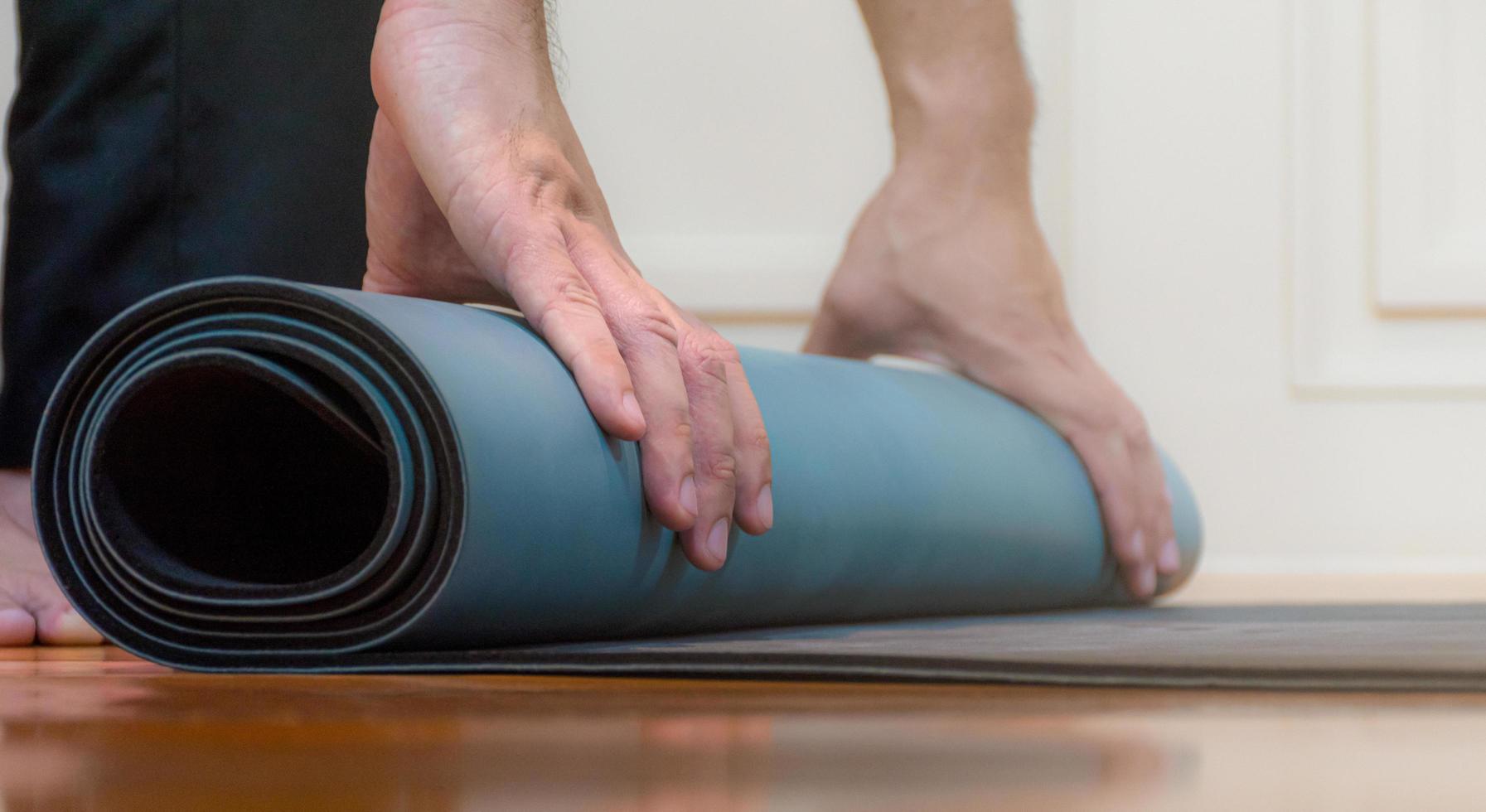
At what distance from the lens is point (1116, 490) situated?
1242 mm

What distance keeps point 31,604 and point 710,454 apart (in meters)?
0.63

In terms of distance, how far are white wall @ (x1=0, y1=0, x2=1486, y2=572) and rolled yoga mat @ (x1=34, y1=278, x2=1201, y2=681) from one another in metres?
1.37

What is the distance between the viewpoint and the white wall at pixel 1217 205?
215 centimetres

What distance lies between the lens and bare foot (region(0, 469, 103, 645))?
1026 millimetres

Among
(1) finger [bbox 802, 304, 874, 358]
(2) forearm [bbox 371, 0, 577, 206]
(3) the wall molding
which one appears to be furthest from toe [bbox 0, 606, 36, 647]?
(3) the wall molding

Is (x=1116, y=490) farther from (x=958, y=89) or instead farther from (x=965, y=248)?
(x=958, y=89)

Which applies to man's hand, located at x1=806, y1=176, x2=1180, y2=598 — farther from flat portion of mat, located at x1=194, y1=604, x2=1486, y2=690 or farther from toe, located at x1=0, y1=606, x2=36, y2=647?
toe, located at x1=0, y1=606, x2=36, y2=647

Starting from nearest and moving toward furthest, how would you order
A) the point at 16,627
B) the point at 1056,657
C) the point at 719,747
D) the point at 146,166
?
the point at 719,747 → the point at 1056,657 → the point at 16,627 → the point at 146,166

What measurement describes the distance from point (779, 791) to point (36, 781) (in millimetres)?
187

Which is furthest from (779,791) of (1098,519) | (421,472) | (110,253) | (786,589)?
(110,253)

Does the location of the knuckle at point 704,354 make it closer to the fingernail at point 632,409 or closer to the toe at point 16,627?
the fingernail at point 632,409

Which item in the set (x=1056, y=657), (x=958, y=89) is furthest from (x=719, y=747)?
(x=958, y=89)

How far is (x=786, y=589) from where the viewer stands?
804 millimetres

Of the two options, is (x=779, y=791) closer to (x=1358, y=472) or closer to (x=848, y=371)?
(x=848, y=371)
